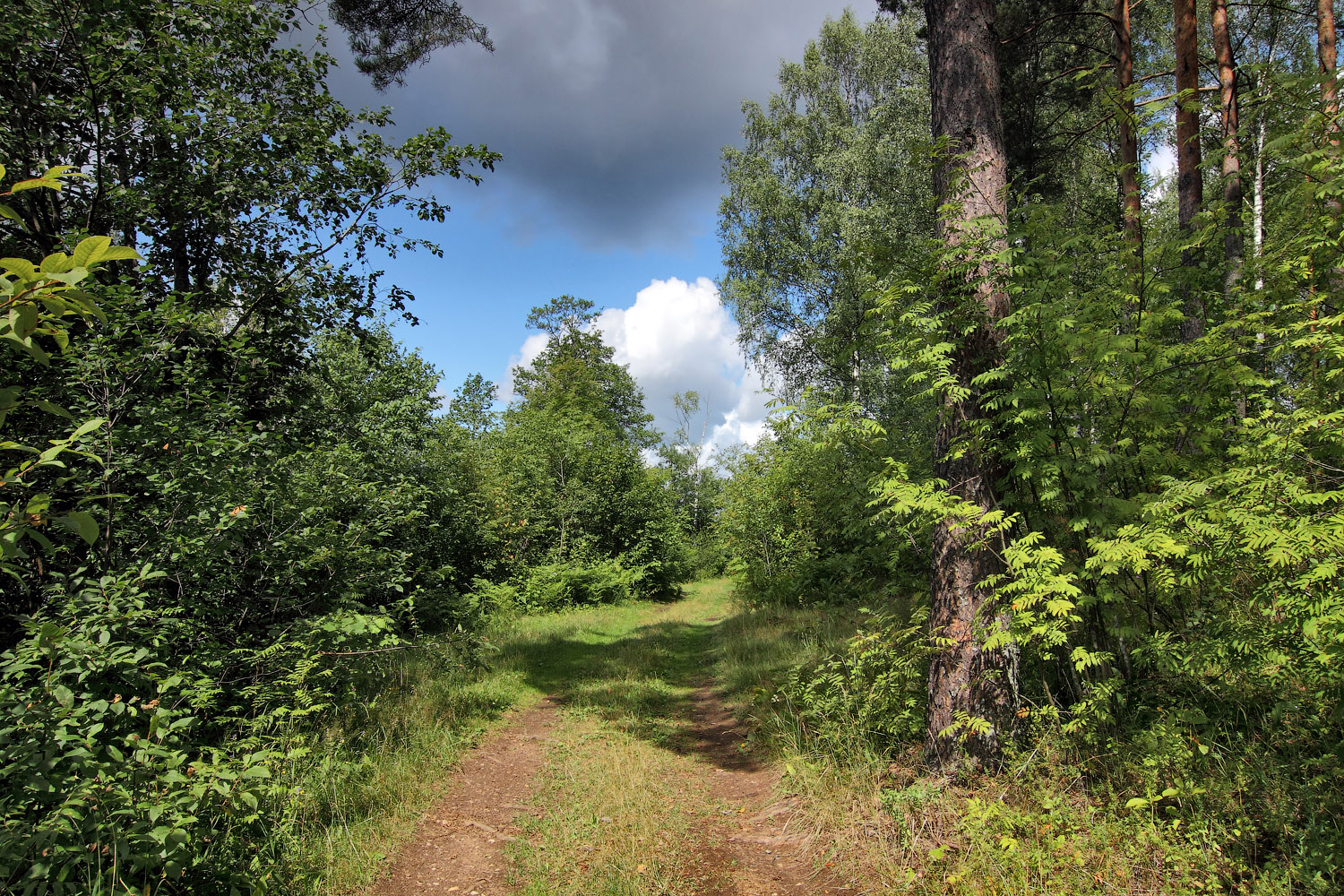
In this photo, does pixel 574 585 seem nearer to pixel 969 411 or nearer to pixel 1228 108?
pixel 969 411

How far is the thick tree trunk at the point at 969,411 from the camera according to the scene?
4.16 metres

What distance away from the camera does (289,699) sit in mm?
5266

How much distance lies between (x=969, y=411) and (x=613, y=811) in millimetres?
4060

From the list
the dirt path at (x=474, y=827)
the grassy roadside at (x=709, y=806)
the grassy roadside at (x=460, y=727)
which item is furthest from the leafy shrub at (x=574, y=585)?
the dirt path at (x=474, y=827)

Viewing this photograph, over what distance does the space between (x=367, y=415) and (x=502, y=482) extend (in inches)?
252

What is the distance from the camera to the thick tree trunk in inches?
164

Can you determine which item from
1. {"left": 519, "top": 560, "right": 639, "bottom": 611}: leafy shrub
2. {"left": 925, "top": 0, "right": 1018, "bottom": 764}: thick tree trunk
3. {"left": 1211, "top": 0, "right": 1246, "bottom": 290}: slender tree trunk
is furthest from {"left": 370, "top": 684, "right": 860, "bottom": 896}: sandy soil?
{"left": 519, "top": 560, "right": 639, "bottom": 611}: leafy shrub

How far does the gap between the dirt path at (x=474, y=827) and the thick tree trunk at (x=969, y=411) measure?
326 centimetres

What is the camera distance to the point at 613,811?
4824mm

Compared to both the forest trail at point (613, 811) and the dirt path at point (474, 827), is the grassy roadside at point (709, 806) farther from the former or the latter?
the dirt path at point (474, 827)

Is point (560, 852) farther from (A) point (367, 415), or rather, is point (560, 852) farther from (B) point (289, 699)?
(A) point (367, 415)

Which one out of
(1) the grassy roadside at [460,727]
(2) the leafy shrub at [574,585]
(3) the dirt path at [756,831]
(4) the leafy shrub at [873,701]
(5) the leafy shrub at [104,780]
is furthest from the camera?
(2) the leafy shrub at [574,585]

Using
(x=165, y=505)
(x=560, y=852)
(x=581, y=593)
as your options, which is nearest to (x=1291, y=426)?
(x=560, y=852)

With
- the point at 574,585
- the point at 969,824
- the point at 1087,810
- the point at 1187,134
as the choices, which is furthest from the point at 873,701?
the point at 574,585
